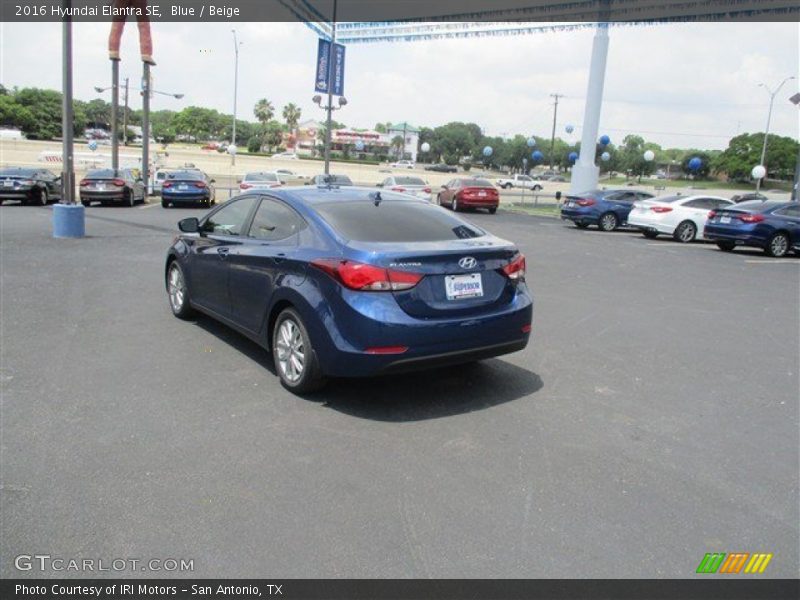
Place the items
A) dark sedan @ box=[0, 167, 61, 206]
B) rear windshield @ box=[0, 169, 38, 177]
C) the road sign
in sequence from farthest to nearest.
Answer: the road sign < rear windshield @ box=[0, 169, 38, 177] < dark sedan @ box=[0, 167, 61, 206]

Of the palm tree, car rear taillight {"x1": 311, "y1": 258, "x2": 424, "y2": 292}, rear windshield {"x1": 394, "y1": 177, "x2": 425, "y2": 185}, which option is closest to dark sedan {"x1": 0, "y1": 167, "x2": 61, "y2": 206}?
rear windshield {"x1": 394, "y1": 177, "x2": 425, "y2": 185}

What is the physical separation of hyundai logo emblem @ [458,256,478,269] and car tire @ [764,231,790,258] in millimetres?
14725

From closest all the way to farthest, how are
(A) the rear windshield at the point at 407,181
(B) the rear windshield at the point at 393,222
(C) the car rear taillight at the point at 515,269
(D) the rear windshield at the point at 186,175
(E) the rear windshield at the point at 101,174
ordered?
1. (B) the rear windshield at the point at 393,222
2. (C) the car rear taillight at the point at 515,269
3. (E) the rear windshield at the point at 101,174
4. (D) the rear windshield at the point at 186,175
5. (A) the rear windshield at the point at 407,181

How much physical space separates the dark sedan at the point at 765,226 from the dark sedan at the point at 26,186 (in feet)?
73.9

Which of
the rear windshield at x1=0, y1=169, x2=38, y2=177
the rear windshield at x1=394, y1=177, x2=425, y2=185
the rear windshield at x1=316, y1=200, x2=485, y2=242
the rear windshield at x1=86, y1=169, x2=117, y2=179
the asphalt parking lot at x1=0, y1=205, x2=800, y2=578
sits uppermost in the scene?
the rear windshield at x1=394, y1=177, x2=425, y2=185

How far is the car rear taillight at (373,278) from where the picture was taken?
456 centimetres

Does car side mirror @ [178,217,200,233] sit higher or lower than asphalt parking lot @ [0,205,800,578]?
higher

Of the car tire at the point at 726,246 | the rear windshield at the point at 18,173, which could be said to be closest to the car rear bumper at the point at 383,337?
the car tire at the point at 726,246

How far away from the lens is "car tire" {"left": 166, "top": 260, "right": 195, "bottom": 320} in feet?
23.7

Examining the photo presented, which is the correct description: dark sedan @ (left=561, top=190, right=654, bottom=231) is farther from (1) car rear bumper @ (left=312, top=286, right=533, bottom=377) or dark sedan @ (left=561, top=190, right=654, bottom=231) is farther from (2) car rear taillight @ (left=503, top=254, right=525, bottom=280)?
(1) car rear bumper @ (left=312, top=286, right=533, bottom=377)

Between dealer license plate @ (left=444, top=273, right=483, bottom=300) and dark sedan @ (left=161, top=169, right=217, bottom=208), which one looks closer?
dealer license plate @ (left=444, top=273, right=483, bottom=300)

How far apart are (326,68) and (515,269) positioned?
27070 mm

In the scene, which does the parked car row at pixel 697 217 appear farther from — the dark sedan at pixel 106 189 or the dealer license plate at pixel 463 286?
the dark sedan at pixel 106 189
